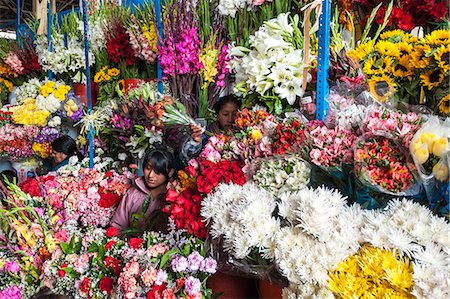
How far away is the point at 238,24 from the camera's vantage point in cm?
235

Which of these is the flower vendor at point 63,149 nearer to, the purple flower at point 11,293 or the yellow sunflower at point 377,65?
the purple flower at point 11,293

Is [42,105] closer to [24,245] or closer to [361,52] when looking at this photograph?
[24,245]

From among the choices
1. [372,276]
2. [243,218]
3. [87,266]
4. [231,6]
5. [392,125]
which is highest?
[231,6]

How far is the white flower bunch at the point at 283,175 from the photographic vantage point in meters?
1.44

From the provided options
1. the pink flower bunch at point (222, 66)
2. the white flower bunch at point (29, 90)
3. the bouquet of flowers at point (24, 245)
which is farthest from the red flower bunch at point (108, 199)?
the white flower bunch at point (29, 90)

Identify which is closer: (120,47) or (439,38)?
(439,38)

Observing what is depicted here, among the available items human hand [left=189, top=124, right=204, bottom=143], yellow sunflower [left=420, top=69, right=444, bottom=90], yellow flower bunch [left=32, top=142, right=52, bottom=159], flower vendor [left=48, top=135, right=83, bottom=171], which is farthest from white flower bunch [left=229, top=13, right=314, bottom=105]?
yellow flower bunch [left=32, top=142, right=52, bottom=159]

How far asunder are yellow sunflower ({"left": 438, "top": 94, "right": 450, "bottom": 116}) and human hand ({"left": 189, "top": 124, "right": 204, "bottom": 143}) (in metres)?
0.99

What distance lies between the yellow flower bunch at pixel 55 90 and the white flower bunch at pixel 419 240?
3028 mm

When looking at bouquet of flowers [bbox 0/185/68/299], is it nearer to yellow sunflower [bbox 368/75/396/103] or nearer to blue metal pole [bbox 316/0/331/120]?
blue metal pole [bbox 316/0/331/120]

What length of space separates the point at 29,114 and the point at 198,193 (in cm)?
256

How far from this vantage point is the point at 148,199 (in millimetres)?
2168

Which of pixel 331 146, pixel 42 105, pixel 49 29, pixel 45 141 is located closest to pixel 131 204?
pixel 331 146

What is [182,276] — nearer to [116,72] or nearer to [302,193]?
[302,193]
